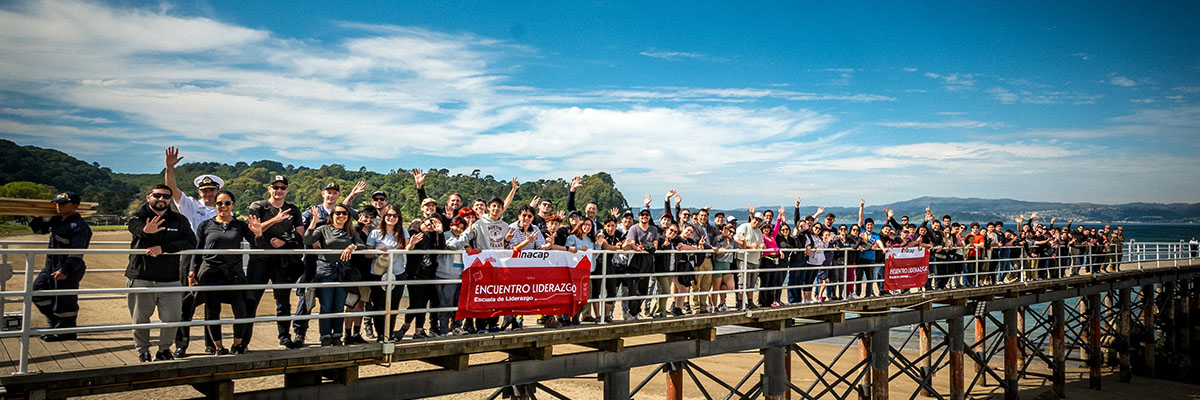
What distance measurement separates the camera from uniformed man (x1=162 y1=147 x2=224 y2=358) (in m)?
6.73

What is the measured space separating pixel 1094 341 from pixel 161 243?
26750 mm

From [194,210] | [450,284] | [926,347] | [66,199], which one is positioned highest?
[66,199]

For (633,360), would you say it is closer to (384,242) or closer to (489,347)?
(489,347)

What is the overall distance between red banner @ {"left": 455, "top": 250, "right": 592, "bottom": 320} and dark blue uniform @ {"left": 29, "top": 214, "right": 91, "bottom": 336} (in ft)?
13.8

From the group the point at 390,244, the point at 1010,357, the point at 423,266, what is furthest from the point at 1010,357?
the point at 390,244

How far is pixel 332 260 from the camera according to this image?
757 cm

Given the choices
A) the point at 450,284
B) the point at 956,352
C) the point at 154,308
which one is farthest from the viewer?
the point at 956,352

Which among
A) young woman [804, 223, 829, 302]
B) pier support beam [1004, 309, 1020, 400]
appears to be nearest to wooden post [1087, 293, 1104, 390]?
pier support beam [1004, 309, 1020, 400]

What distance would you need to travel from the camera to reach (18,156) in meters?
107

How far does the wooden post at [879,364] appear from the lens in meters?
14.7

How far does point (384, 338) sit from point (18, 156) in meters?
130

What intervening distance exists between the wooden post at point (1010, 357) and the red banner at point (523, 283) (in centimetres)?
1478

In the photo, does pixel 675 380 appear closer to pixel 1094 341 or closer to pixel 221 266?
pixel 221 266

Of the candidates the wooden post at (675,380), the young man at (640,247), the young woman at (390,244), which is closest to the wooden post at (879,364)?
the wooden post at (675,380)
